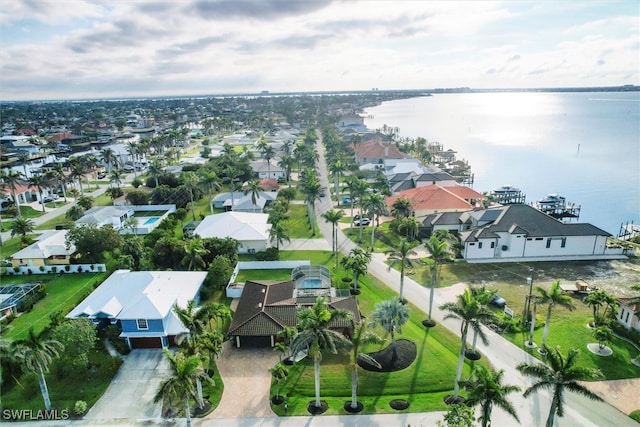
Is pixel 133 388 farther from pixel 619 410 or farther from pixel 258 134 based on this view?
pixel 258 134

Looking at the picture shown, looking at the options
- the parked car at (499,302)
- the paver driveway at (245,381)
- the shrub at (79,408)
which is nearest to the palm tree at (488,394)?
the paver driveway at (245,381)

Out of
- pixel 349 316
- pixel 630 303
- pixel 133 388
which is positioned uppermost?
pixel 349 316

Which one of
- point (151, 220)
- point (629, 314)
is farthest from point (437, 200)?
point (151, 220)

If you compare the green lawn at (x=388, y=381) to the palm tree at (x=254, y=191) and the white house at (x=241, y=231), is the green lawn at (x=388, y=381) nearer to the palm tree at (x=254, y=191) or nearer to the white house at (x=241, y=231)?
the white house at (x=241, y=231)

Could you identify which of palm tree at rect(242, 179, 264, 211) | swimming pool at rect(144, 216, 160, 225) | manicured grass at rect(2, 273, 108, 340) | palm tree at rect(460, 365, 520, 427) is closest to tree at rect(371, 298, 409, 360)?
palm tree at rect(460, 365, 520, 427)

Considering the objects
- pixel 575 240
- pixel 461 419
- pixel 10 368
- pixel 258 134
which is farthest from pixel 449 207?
pixel 258 134

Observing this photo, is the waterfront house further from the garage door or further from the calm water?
the calm water

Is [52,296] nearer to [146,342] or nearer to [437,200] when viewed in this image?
[146,342]
